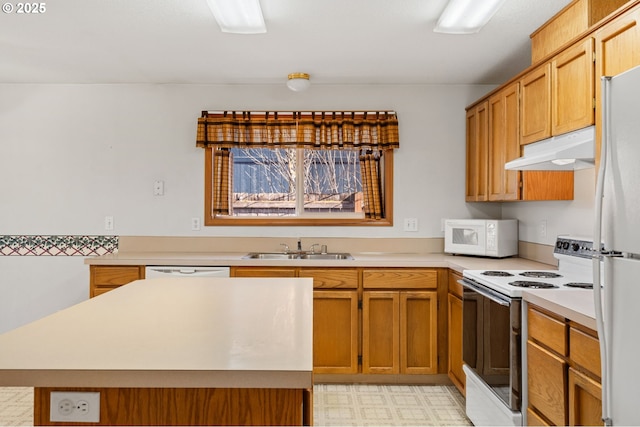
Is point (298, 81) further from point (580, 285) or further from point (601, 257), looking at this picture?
point (601, 257)

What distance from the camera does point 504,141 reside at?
122 inches

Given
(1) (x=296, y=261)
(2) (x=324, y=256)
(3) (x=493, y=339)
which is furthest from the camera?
(2) (x=324, y=256)

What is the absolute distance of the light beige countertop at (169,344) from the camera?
40.8 inches

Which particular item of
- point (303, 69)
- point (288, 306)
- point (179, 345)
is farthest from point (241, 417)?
point (303, 69)

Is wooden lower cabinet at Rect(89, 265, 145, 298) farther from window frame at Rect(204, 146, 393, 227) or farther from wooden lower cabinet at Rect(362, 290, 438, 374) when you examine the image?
A: wooden lower cabinet at Rect(362, 290, 438, 374)

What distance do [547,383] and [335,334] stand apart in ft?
5.21

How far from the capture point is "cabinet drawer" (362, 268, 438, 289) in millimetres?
3258

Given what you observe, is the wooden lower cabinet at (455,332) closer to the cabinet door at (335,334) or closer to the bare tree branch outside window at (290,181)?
the cabinet door at (335,334)

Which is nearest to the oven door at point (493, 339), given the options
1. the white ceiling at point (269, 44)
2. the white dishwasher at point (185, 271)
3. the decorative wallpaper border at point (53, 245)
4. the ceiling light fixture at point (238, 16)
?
the white ceiling at point (269, 44)

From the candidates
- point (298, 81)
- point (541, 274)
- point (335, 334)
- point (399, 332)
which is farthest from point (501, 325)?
point (298, 81)

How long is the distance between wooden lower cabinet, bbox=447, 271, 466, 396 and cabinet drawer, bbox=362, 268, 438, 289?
141 millimetres

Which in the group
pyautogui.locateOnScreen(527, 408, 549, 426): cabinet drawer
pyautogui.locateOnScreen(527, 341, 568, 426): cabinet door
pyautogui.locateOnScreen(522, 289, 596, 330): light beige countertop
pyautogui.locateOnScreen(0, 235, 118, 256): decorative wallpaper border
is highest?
pyautogui.locateOnScreen(0, 235, 118, 256): decorative wallpaper border

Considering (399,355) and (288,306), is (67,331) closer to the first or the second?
(288,306)

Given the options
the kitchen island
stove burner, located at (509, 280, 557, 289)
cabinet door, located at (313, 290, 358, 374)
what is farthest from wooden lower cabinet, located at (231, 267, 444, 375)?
the kitchen island
